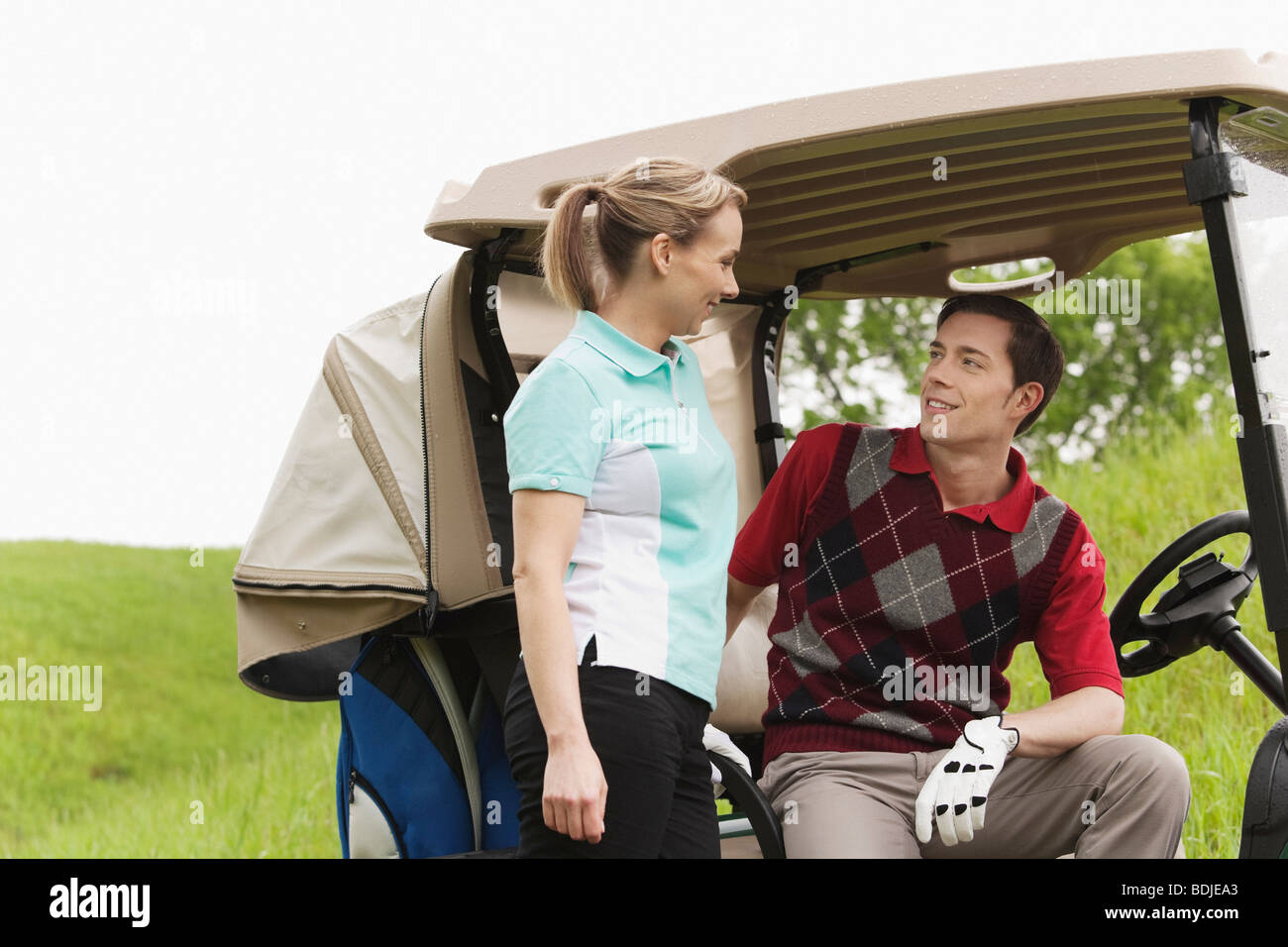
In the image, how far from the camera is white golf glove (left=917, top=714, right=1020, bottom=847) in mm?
2398

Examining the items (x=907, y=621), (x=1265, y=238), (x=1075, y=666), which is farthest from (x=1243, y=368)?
(x=907, y=621)

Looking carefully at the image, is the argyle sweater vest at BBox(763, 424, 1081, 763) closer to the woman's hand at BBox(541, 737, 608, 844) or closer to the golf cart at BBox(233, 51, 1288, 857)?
the golf cart at BBox(233, 51, 1288, 857)

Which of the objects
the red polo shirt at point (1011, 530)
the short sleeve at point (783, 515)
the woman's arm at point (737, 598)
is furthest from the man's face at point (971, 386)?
the woman's arm at point (737, 598)

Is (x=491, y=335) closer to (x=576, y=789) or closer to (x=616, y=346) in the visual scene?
(x=616, y=346)

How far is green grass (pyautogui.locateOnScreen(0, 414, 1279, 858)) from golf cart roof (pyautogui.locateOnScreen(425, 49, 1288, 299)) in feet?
8.49

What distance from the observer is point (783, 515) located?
287 cm

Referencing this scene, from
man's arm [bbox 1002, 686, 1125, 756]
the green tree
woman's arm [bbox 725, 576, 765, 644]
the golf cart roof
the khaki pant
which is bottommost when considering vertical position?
the khaki pant

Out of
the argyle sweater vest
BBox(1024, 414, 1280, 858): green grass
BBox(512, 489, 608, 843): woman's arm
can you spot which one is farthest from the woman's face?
BBox(1024, 414, 1280, 858): green grass

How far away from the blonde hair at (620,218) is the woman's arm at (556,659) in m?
0.40

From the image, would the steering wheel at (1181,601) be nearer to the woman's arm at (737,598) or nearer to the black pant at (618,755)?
the woman's arm at (737,598)

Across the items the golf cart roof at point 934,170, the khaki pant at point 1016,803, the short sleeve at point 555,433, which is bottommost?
the khaki pant at point 1016,803

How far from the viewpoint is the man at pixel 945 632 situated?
2.48 meters

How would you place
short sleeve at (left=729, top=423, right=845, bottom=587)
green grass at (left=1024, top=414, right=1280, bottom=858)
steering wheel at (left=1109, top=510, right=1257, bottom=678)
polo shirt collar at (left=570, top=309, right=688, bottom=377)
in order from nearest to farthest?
polo shirt collar at (left=570, top=309, right=688, bottom=377) → short sleeve at (left=729, top=423, right=845, bottom=587) → steering wheel at (left=1109, top=510, right=1257, bottom=678) → green grass at (left=1024, top=414, right=1280, bottom=858)

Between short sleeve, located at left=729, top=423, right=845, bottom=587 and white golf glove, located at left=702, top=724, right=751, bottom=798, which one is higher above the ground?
short sleeve, located at left=729, top=423, right=845, bottom=587
